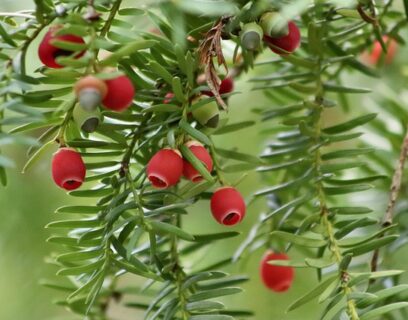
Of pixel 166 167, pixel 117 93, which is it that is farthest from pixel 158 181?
pixel 117 93

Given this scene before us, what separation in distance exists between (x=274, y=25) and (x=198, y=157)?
0.39ft

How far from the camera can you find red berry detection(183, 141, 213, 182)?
1.90ft

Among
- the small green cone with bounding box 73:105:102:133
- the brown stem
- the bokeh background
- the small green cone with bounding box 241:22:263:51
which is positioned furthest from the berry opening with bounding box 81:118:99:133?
the bokeh background

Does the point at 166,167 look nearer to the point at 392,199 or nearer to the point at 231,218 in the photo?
the point at 231,218

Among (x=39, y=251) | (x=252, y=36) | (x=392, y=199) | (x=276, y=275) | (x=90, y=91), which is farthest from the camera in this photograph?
(x=39, y=251)

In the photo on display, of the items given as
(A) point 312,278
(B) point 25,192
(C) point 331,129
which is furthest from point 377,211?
(B) point 25,192

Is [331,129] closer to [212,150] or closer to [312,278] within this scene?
[212,150]

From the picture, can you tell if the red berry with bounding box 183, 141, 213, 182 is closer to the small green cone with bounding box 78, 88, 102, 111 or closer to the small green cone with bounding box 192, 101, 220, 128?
the small green cone with bounding box 192, 101, 220, 128

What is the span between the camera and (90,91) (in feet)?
1.48

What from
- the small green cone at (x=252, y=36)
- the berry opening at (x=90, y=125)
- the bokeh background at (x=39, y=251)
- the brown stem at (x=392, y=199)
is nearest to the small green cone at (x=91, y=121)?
the berry opening at (x=90, y=125)

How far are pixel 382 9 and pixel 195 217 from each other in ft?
1.95

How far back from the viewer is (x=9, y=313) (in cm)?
118

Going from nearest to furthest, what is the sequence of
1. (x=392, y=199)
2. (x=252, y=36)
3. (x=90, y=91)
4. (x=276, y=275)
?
(x=90, y=91), (x=252, y=36), (x=392, y=199), (x=276, y=275)

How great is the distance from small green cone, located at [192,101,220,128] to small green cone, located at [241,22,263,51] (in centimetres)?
7
